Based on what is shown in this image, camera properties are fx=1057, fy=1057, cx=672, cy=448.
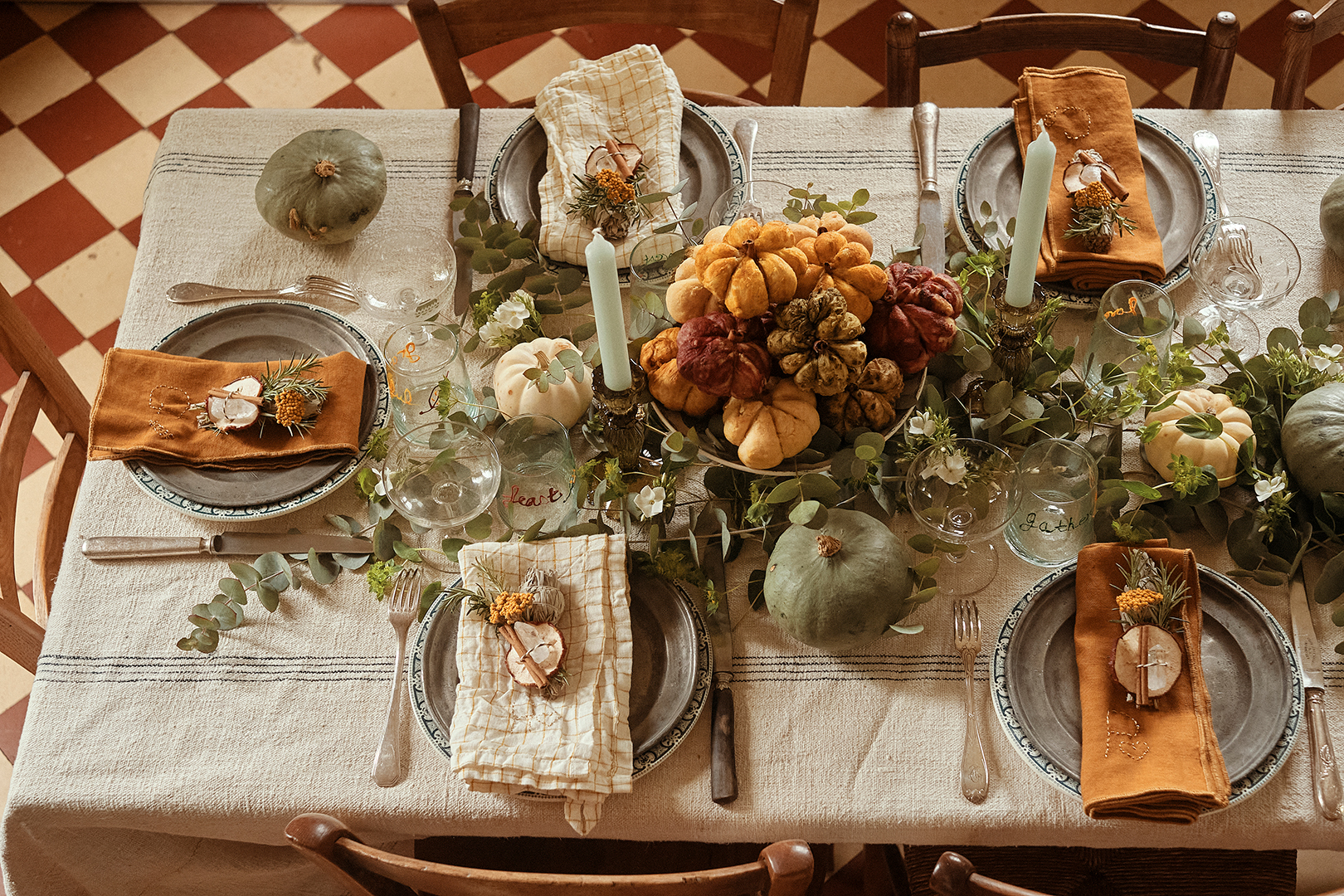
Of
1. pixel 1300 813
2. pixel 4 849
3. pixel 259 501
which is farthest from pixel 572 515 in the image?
pixel 1300 813

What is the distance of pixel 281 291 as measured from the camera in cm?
143

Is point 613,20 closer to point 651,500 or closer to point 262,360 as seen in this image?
point 262,360

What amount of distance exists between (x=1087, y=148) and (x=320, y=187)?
1.04m

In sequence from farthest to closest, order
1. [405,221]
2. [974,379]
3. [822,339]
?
1. [405,221]
2. [974,379]
3. [822,339]

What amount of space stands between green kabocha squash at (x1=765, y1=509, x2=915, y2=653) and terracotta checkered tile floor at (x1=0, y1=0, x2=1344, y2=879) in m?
2.00

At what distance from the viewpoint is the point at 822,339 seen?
103cm

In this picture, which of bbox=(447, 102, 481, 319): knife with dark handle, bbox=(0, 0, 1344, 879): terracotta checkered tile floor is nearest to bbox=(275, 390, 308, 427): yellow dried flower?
bbox=(447, 102, 481, 319): knife with dark handle

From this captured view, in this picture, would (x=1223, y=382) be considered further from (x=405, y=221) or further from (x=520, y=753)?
(x=405, y=221)

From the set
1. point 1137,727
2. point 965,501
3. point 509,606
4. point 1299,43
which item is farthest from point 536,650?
point 1299,43

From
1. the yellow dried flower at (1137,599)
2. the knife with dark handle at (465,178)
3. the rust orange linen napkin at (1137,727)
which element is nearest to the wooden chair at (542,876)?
the rust orange linen napkin at (1137,727)

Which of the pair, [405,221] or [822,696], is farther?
[405,221]

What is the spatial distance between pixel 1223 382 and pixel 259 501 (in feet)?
3.80

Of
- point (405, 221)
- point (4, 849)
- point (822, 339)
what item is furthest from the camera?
point (405, 221)

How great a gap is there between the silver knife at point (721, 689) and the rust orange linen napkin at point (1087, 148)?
0.58 m
